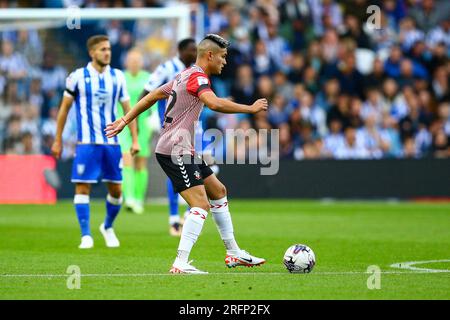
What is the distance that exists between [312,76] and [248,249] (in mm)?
12054

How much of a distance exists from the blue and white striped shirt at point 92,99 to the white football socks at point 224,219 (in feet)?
9.13

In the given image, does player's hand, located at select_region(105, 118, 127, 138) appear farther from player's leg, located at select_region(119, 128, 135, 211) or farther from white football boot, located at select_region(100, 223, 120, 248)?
player's leg, located at select_region(119, 128, 135, 211)

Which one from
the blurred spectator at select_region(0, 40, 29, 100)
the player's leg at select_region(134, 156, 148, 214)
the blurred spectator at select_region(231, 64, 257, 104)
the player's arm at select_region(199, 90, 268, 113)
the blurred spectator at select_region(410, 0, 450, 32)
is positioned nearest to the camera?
the player's arm at select_region(199, 90, 268, 113)

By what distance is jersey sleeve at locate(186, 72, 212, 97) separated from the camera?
8.70 meters

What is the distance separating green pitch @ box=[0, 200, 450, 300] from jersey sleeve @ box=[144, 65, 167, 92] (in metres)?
1.95

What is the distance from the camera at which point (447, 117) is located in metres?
22.4

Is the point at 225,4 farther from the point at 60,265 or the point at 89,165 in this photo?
the point at 60,265

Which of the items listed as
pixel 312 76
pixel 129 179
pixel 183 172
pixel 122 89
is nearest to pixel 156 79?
pixel 122 89

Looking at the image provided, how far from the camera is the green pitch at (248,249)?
7695 millimetres

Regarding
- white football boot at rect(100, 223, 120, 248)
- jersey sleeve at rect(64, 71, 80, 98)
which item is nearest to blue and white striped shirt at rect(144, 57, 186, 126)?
jersey sleeve at rect(64, 71, 80, 98)

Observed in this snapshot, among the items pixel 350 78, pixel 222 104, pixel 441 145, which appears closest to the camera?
pixel 222 104

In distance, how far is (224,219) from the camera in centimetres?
938

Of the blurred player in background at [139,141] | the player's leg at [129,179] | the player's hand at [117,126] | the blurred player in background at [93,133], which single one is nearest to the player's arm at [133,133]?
the blurred player in background at [93,133]

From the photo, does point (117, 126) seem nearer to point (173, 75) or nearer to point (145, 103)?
point (145, 103)
